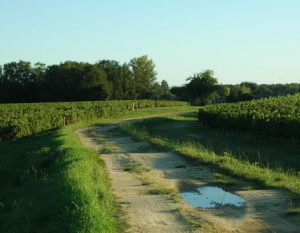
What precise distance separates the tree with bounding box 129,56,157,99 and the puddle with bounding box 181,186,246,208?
87.7 m

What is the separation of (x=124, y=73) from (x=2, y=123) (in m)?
69.2

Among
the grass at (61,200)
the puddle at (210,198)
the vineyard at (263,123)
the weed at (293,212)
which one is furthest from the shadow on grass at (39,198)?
the vineyard at (263,123)

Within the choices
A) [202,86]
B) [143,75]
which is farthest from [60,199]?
[143,75]

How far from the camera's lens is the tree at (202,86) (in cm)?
7256

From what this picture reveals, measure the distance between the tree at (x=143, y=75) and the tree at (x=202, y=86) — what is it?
2470 centimetres

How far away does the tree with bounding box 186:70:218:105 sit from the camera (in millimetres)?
72562

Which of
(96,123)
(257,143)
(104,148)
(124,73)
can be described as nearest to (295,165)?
(257,143)

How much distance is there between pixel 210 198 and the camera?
366 inches

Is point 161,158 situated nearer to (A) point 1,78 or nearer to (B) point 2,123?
(B) point 2,123

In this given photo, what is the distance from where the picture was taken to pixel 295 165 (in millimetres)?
16406

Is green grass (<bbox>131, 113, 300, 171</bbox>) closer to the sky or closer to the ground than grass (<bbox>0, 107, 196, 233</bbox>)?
closer to the ground

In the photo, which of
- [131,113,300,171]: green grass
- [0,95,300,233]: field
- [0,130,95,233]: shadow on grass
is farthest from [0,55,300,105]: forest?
[0,130,95,233]: shadow on grass

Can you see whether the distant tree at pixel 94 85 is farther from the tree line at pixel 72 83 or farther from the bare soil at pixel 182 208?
the bare soil at pixel 182 208

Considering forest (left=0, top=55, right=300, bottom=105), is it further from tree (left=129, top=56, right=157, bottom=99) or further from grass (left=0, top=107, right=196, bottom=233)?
grass (left=0, top=107, right=196, bottom=233)
